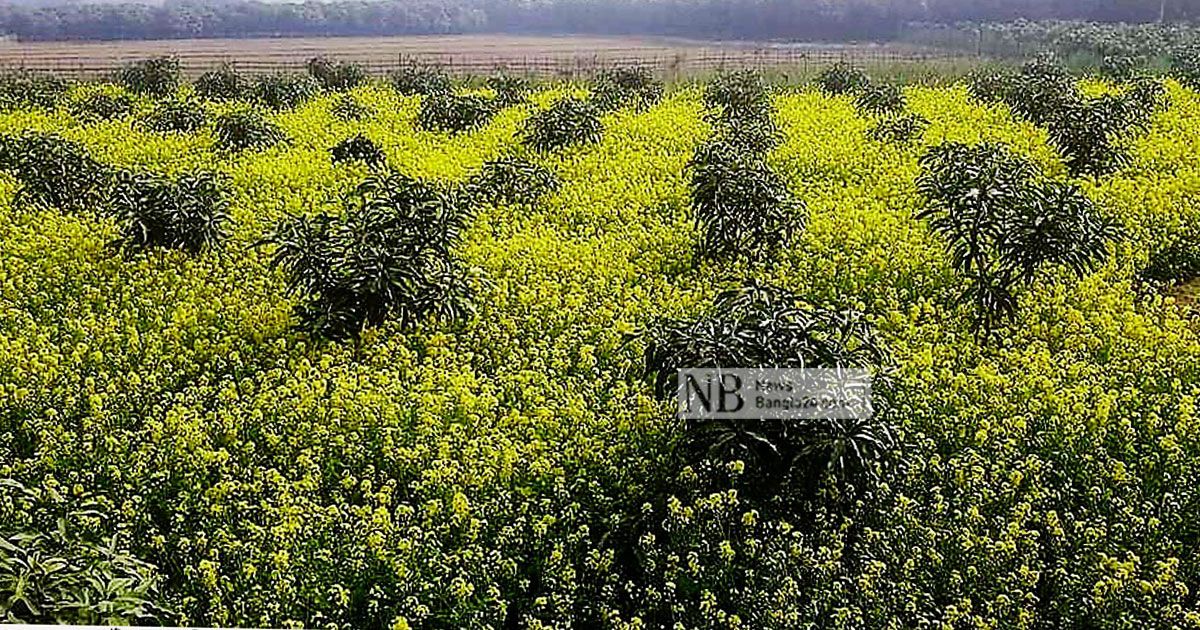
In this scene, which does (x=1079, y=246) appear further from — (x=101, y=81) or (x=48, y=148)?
(x=101, y=81)

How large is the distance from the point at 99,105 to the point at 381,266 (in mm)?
13182

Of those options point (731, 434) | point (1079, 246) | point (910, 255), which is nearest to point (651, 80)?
point (910, 255)

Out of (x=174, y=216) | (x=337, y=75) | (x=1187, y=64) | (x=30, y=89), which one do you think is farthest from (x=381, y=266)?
(x=1187, y=64)

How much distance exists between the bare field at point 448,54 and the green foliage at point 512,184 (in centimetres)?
1467

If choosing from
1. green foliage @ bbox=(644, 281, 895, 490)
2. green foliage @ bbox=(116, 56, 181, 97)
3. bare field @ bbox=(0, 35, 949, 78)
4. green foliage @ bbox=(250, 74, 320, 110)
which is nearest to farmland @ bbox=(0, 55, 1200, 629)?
green foliage @ bbox=(644, 281, 895, 490)

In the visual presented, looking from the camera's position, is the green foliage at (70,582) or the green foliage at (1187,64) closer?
the green foliage at (70,582)

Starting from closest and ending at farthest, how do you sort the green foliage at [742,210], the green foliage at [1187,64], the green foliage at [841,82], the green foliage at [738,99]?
the green foliage at [742,210], the green foliage at [738,99], the green foliage at [841,82], the green foliage at [1187,64]

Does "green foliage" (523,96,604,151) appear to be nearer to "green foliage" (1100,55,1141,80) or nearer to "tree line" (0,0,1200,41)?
"green foliage" (1100,55,1141,80)

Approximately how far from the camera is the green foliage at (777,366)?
4.81 m

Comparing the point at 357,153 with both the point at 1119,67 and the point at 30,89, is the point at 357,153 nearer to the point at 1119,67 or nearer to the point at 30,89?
the point at 30,89

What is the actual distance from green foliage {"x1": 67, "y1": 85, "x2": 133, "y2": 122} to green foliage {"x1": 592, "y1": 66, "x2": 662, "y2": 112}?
746 centimetres

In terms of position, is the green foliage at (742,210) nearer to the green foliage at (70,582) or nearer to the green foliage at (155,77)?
the green foliage at (70,582)

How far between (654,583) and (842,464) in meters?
0.96
